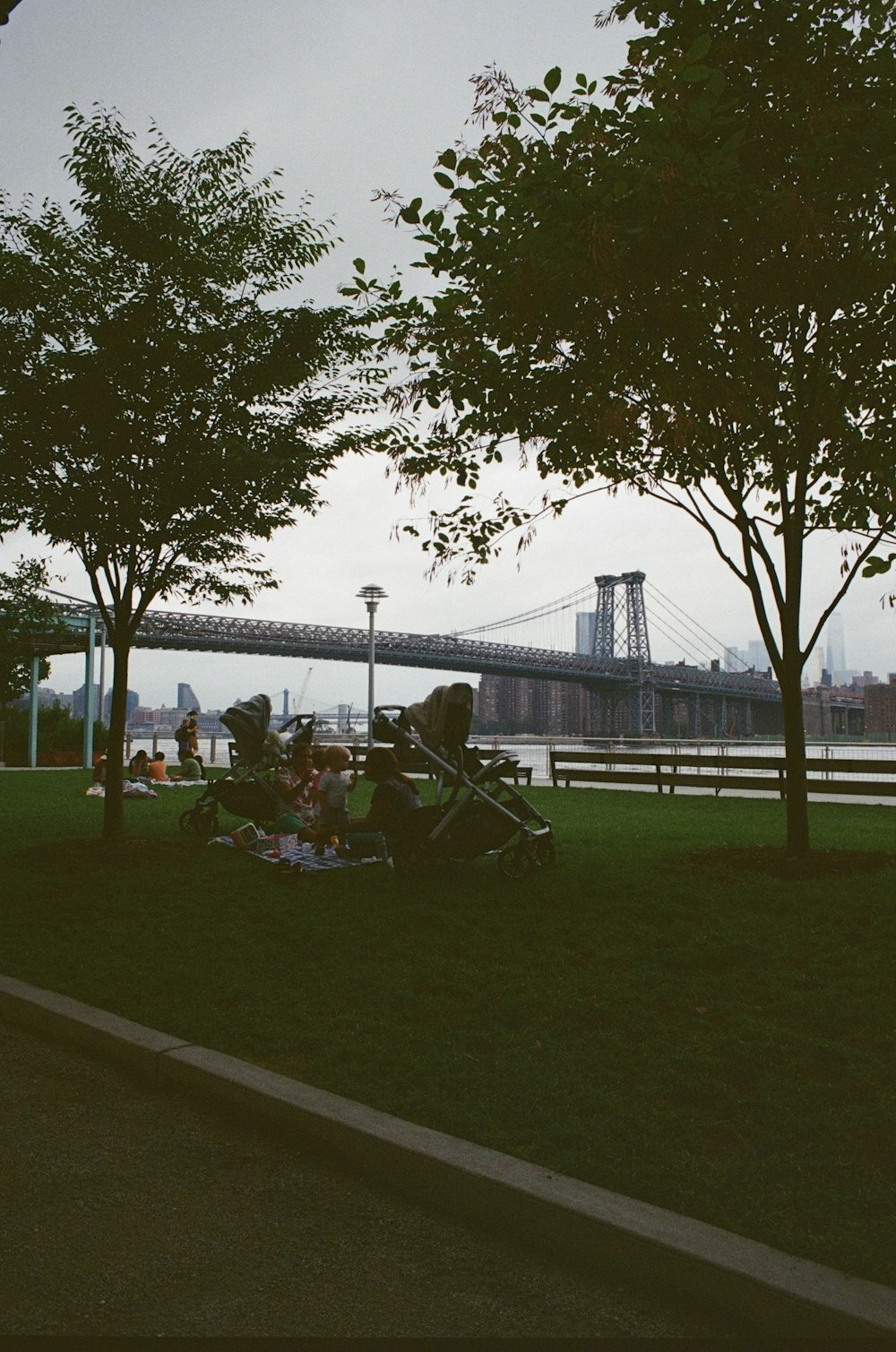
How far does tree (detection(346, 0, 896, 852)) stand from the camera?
6180mm

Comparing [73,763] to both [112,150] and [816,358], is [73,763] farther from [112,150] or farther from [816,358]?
[816,358]

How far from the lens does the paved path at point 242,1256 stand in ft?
7.88

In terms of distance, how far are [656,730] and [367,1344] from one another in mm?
44511

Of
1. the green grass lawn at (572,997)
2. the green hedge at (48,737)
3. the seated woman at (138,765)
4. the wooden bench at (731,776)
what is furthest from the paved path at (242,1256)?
the green hedge at (48,737)

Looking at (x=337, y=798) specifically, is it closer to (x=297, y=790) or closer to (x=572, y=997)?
(x=297, y=790)

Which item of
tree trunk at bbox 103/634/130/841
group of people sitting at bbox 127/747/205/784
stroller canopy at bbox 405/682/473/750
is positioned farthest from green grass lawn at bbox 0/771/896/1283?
group of people sitting at bbox 127/747/205/784

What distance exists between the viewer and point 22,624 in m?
21.7

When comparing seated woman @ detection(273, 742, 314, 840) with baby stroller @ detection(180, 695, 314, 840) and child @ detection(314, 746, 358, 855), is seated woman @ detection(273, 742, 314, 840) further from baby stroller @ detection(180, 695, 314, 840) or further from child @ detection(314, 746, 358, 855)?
child @ detection(314, 746, 358, 855)

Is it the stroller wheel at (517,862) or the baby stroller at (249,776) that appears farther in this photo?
the baby stroller at (249,776)

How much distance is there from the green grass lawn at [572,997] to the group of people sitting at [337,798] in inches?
16.2

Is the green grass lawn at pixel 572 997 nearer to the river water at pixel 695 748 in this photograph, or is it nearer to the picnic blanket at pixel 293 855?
the picnic blanket at pixel 293 855

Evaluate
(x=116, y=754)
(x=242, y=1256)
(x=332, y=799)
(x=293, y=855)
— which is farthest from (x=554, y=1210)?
(x=116, y=754)

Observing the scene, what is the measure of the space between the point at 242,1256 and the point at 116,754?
23.8ft

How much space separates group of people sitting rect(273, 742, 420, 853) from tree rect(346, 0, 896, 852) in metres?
2.60
